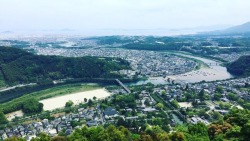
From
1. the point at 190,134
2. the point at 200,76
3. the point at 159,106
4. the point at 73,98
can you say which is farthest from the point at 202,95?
the point at 190,134

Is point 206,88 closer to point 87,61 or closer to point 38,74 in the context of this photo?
point 87,61

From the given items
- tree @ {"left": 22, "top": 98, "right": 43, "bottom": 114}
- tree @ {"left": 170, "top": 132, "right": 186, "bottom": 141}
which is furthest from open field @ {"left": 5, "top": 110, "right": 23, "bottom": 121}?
tree @ {"left": 170, "top": 132, "right": 186, "bottom": 141}

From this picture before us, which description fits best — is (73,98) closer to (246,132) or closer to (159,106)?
(159,106)

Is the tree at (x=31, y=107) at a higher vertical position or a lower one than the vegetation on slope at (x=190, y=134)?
lower

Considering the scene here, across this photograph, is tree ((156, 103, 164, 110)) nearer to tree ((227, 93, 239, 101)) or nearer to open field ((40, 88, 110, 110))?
tree ((227, 93, 239, 101))

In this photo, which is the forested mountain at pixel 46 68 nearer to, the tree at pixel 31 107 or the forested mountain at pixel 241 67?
the tree at pixel 31 107

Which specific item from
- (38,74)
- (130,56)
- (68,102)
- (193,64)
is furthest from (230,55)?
(68,102)

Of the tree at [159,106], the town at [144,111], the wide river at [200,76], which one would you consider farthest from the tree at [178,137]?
the wide river at [200,76]
